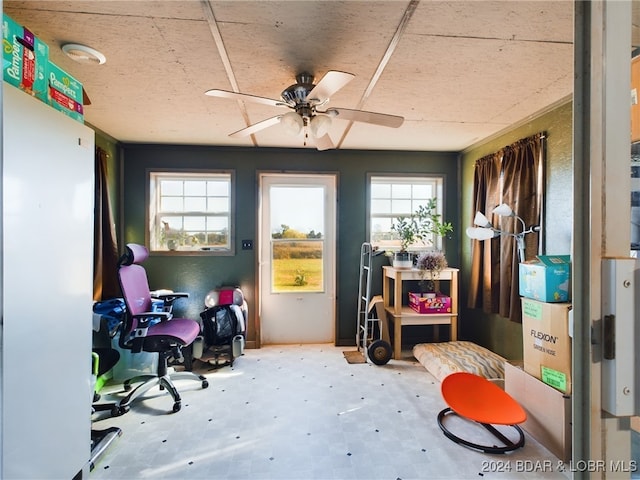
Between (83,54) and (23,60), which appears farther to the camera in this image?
(83,54)

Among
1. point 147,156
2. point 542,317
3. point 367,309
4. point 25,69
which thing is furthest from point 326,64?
point 147,156

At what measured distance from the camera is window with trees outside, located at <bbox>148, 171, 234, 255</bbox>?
366 centimetres

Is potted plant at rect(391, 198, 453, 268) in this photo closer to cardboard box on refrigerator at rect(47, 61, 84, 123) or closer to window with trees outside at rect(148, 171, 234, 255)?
window with trees outside at rect(148, 171, 234, 255)

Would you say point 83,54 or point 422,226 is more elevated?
point 83,54

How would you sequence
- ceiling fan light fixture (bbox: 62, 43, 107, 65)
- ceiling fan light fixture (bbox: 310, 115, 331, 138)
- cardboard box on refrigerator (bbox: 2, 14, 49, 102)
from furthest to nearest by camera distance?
ceiling fan light fixture (bbox: 310, 115, 331, 138) < ceiling fan light fixture (bbox: 62, 43, 107, 65) < cardboard box on refrigerator (bbox: 2, 14, 49, 102)

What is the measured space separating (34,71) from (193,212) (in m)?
2.53

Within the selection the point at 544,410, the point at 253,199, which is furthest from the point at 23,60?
the point at 544,410

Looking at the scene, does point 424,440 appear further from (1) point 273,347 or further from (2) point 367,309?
(1) point 273,347

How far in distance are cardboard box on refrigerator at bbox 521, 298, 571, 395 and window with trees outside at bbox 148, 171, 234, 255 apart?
2.93 m

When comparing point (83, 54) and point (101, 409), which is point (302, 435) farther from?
point (83, 54)

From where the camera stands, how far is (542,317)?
6.37 feet

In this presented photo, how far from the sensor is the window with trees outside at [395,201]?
12.8ft

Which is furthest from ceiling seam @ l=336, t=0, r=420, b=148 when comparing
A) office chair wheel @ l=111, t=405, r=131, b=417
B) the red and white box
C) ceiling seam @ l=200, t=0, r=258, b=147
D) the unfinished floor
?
office chair wheel @ l=111, t=405, r=131, b=417

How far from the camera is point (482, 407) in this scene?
2027 mm
